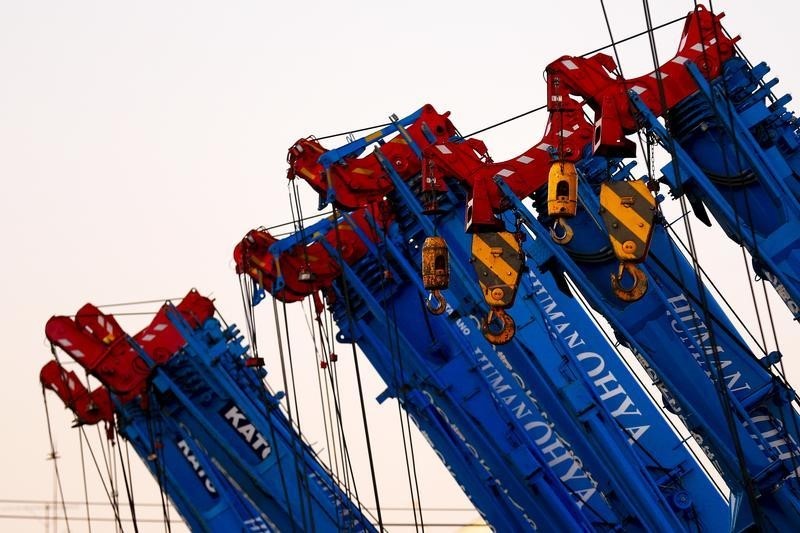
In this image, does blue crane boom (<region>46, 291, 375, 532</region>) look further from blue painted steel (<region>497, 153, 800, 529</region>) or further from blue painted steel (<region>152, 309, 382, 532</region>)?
blue painted steel (<region>497, 153, 800, 529</region>)

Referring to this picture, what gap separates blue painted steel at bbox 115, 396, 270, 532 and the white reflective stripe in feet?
26.9

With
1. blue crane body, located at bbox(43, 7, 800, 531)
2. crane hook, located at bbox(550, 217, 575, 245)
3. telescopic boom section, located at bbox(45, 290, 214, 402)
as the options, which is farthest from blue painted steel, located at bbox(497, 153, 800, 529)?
telescopic boom section, located at bbox(45, 290, 214, 402)

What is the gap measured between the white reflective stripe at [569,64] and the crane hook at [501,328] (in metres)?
2.04

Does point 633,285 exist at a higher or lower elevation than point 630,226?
lower

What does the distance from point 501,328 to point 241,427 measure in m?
6.92

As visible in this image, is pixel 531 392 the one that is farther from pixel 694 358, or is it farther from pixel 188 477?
pixel 188 477

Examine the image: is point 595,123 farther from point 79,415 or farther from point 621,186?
point 79,415

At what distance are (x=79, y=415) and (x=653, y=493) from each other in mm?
9368

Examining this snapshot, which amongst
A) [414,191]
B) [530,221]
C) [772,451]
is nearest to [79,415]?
[414,191]

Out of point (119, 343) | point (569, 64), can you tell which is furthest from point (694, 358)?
point (119, 343)

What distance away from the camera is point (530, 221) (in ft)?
52.2

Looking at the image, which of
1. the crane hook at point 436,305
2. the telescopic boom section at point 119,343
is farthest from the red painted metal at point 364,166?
the telescopic boom section at point 119,343

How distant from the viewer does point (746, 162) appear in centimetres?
1509

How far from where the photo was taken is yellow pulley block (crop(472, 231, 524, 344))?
15.4 meters
